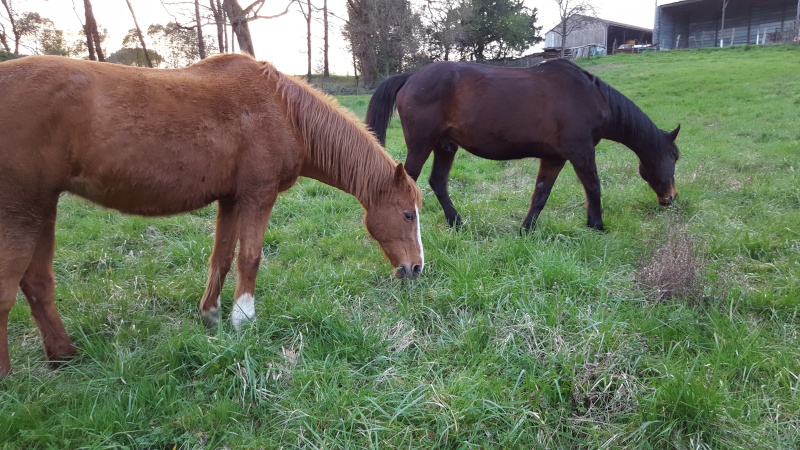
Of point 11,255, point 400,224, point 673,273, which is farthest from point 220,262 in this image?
point 673,273

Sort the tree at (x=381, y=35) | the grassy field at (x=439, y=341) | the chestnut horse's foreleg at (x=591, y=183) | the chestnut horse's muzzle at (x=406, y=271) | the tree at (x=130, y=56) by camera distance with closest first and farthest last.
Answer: the grassy field at (x=439, y=341) → the chestnut horse's muzzle at (x=406, y=271) → the chestnut horse's foreleg at (x=591, y=183) → the tree at (x=381, y=35) → the tree at (x=130, y=56)

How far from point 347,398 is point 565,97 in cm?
417

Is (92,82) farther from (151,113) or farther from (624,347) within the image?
(624,347)

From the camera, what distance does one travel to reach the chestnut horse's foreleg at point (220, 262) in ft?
10.5

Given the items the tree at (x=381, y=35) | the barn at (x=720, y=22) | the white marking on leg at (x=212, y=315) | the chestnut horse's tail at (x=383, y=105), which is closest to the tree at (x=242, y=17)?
the chestnut horse's tail at (x=383, y=105)

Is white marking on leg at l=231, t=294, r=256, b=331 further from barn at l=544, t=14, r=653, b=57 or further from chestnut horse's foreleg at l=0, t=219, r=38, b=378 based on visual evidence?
barn at l=544, t=14, r=653, b=57

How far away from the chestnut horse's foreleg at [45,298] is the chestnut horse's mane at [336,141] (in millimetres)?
1615

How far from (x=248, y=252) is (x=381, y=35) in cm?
2426

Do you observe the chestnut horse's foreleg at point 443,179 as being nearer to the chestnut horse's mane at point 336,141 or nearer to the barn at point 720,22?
the chestnut horse's mane at point 336,141

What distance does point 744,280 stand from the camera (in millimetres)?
3467

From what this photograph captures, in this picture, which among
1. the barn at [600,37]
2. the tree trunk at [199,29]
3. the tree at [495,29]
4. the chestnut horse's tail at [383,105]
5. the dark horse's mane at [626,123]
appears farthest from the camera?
the barn at [600,37]

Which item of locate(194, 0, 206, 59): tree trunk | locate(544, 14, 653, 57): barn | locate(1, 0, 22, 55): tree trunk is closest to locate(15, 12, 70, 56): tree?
locate(1, 0, 22, 55): tree trunk

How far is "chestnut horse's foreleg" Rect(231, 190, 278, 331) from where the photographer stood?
297 centimetres

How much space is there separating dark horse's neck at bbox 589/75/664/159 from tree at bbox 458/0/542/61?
1018 inches
